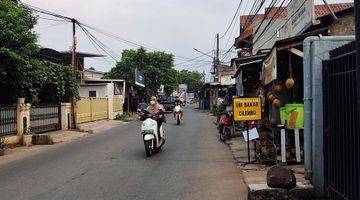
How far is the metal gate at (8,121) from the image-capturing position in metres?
18.0

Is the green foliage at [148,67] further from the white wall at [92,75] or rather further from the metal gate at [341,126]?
the metal gate at [341,126]

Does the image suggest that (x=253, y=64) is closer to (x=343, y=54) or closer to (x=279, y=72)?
(x=279, y=72)

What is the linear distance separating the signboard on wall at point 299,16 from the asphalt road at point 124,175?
495 centimetres

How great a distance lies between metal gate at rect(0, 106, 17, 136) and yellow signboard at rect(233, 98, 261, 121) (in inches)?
388

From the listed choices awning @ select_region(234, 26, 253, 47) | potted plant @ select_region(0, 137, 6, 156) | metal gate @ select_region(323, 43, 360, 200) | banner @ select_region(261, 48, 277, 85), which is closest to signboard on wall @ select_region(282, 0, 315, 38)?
banner @ select_region(261, 48, 277, 85)

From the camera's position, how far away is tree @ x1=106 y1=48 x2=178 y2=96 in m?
60.8

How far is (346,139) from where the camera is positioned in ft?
20.9

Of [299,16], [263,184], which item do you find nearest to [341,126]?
[263,184]

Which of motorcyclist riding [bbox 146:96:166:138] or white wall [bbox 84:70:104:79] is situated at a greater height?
white wall [bbox 84:70:104:79]

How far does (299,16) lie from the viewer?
58.3ft

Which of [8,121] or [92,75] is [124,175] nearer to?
[8,121]

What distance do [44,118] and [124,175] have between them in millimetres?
12939

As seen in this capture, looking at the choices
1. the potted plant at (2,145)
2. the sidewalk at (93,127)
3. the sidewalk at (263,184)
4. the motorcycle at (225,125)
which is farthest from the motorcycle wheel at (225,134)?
the sidewalk at (93,127)

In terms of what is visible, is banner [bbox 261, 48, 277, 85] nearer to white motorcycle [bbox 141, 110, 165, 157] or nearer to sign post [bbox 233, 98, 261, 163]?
sign post [bbox 233, 98, 261, 163]
